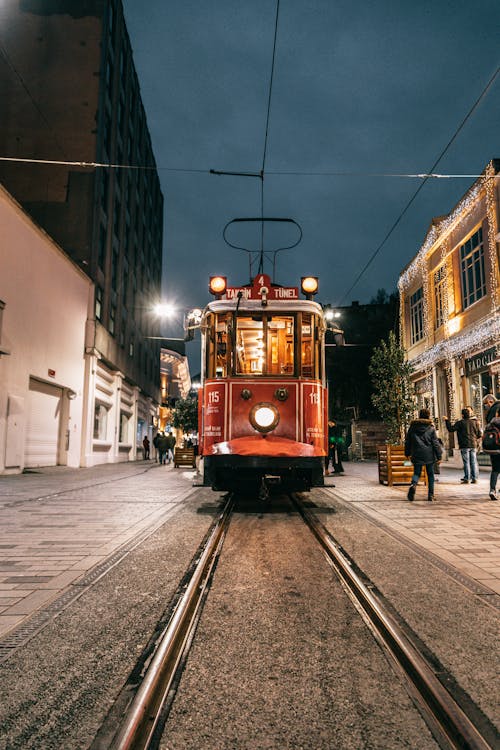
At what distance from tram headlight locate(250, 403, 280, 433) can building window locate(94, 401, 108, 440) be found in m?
18.0

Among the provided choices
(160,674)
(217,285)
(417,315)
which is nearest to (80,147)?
(417,315)

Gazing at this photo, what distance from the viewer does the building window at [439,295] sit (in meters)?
22.1

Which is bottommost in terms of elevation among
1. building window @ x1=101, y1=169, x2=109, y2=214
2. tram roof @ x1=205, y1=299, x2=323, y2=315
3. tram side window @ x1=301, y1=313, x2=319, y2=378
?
tram side window @ x1=301, y1=313, x2=319, y2=378

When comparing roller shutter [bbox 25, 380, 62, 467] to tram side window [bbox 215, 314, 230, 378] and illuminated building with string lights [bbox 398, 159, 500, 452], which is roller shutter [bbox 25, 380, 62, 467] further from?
illuminated building with string lights [bbox 398, 159, 500, 452]

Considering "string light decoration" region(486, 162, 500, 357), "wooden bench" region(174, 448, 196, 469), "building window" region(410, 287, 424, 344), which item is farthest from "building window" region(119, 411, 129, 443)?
"string light decoration" region(486, 162, 500, 357)

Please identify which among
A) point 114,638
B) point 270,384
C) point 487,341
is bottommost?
point 114,638

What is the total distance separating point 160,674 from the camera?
2.39m

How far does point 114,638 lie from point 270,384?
217 inches

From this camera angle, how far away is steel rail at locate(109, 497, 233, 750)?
1.88m

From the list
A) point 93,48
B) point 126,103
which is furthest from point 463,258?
point 126,103

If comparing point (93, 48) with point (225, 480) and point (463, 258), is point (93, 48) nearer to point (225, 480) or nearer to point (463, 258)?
point (463, 258)

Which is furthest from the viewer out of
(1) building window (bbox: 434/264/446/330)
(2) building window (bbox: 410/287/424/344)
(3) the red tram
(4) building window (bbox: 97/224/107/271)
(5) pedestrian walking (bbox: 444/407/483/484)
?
(2) building window (bbox: 410/287/424/344)

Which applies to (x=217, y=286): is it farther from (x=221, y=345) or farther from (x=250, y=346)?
(x=250, y=346)

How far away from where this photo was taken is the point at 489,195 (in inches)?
683
